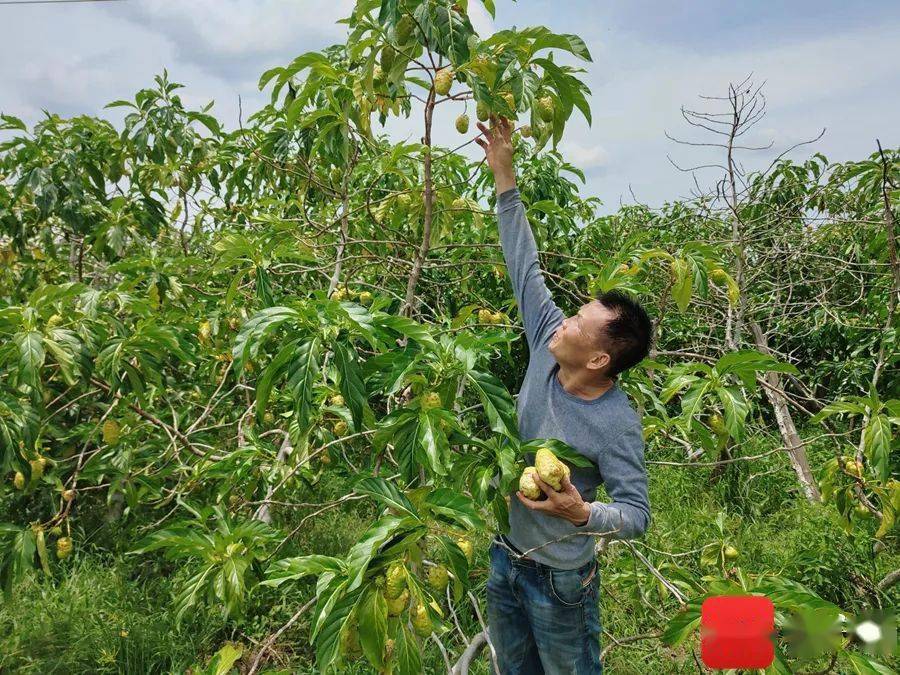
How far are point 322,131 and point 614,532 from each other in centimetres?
138

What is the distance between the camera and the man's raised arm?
1784mm

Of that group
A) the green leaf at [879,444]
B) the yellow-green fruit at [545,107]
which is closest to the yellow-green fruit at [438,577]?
the yellow-green fruit at [545,107]

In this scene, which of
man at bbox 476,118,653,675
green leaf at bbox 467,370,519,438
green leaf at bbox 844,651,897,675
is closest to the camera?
green leaf at bbox 844,651,897,675

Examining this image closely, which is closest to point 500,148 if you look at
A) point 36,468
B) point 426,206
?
point 426,206

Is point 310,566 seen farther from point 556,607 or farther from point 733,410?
point 733,410

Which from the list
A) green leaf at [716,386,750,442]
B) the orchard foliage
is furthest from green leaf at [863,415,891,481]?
green leaf at [716,386,750,442]

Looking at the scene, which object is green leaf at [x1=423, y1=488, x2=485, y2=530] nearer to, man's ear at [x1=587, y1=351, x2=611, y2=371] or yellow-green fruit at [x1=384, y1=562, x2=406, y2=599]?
yellow-green fruit at [x1=384, y1=562, x2=406, y2=599]

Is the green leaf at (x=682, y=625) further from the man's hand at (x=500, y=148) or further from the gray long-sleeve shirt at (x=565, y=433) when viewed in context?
the man's hand at (x=500, y=148)

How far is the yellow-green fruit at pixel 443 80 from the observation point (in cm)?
163

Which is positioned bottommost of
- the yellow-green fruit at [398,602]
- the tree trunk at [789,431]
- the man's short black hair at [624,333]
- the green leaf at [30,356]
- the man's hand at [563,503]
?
the tree trunk at [789,431]

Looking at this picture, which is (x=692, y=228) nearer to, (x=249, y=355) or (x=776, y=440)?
(x=776, y=440)

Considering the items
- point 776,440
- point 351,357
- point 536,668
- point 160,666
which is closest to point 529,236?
Answer: point 351,357

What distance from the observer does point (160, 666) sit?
2.66 meters

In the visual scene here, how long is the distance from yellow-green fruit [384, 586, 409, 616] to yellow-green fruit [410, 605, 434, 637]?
28 millimetres
